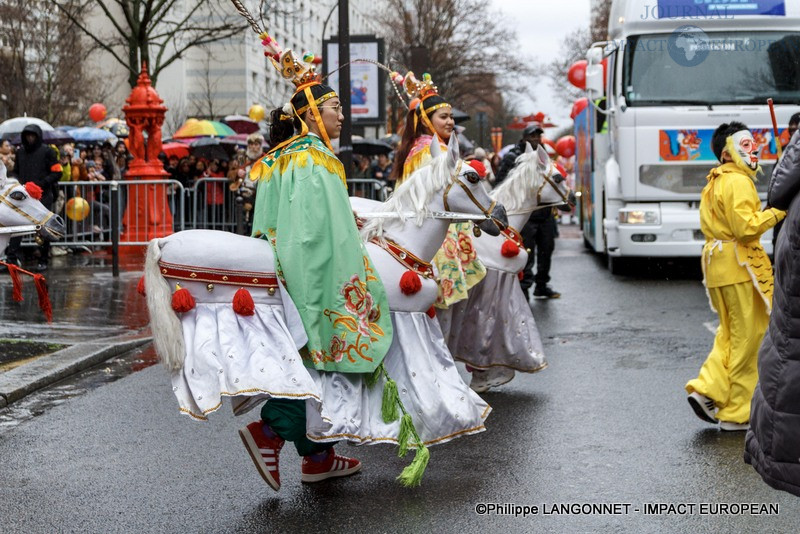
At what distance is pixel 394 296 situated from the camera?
5758 millimetres

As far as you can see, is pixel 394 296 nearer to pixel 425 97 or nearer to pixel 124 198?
pixel 425 97

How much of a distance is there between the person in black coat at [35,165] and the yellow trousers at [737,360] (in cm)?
1061

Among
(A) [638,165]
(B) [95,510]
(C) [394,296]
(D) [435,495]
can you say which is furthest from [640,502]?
(A) [638,165]

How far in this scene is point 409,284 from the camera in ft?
18.8

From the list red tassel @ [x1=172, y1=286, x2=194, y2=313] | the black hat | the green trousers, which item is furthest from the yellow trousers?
the black hat

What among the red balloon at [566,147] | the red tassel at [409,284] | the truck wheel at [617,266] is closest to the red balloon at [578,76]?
the truck wheel at [617,266]

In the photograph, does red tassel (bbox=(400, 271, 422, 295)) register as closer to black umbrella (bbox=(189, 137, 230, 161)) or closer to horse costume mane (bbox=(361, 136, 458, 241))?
horse costume mane (bbox=(361, 136, 458, 241))

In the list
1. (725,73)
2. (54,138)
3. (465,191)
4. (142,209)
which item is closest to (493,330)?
(465,191)

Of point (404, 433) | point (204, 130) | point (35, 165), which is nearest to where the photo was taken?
point (404, 433)

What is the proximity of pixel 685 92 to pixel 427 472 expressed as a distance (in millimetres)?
9765

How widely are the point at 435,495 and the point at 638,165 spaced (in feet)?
32.6

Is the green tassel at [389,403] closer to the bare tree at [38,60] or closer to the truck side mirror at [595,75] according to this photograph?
the truck side mirror at [595,75]

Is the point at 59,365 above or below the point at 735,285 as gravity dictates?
below

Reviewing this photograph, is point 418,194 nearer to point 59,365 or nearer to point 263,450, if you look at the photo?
point 263,450
